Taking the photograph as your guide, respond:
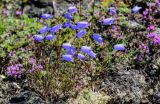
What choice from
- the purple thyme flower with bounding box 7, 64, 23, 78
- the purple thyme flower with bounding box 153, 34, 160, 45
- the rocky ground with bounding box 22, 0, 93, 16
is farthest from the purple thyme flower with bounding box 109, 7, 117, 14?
the purple thyme flower with bounding box 7, 64, 23, 78

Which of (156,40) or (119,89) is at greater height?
(156,40)

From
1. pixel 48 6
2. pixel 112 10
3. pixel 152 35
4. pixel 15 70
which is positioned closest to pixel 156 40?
pixel 152 35

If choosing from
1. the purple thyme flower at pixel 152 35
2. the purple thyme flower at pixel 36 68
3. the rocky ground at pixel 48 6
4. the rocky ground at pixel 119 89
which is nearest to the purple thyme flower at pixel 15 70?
the rocky ground at pixel 119 89

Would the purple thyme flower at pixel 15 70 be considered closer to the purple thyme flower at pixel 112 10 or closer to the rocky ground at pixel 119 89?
the rocky ground at pixel 119 89

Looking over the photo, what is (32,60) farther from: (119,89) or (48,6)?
(48,6)

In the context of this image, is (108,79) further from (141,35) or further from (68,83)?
(141,35)

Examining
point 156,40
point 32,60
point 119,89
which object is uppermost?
point 156,40

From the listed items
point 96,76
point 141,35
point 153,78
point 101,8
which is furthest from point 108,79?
point 101,8

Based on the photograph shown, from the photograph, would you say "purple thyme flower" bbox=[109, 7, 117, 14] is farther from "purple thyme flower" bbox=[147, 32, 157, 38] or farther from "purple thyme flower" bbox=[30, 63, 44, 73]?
"purple thyme flower" bbox=[30, 63, 44, 73]
